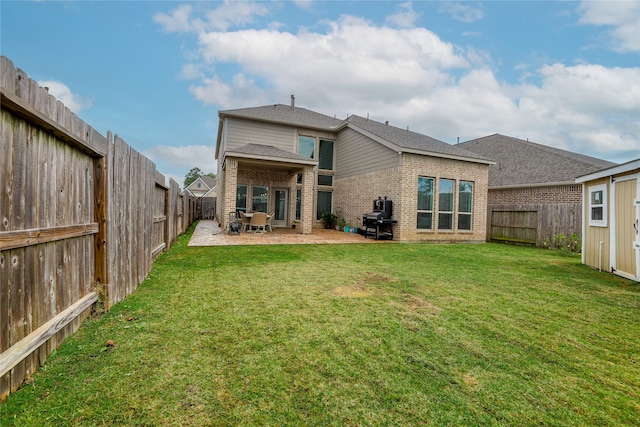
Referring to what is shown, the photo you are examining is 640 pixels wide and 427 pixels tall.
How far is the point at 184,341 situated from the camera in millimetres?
2664

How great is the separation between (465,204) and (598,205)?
569cm

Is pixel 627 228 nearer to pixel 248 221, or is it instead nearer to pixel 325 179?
pixel 248 221

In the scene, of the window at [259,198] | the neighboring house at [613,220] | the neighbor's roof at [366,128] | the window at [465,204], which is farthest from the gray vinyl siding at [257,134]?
the neighboring house at [613,220]

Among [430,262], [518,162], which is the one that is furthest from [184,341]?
[518,162]

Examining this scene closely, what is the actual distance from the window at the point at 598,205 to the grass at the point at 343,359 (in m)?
2.73

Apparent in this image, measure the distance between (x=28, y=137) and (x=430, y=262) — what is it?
709cm

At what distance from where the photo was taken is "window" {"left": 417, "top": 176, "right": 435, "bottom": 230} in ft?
39.2

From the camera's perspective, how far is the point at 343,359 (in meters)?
2.43

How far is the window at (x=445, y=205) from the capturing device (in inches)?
481

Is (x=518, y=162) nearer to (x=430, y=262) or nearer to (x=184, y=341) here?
(x=430, y=262)

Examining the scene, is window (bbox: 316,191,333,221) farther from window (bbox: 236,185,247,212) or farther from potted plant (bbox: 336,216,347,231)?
window (bbox: 236,185,247,212)

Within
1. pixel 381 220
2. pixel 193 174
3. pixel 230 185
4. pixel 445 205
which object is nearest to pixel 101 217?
pixel 230 185

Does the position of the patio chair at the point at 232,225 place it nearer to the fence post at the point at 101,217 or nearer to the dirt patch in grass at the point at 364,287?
the dirt patch in grass at the point at 364,287

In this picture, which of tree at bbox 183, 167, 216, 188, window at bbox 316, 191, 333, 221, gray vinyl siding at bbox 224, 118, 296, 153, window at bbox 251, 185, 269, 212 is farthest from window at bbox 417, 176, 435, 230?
tree at bbox 183, 167, 216, 188
